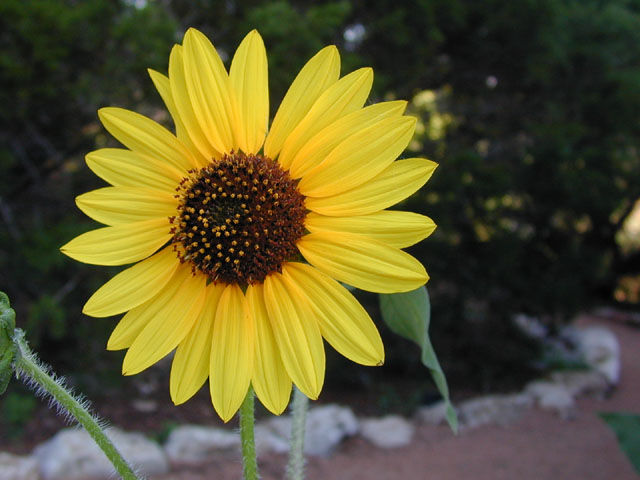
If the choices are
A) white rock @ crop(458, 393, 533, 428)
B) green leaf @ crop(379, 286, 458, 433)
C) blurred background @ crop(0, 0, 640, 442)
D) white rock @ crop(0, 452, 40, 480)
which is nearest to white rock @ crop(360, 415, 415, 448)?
blurred background @ crop(0, 0, 640, 442)

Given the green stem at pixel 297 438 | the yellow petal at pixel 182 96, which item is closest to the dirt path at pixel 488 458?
the green stem at pixel 297 438

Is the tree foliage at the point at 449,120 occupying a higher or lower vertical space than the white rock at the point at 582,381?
higher

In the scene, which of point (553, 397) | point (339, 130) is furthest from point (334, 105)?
point (553, 397)

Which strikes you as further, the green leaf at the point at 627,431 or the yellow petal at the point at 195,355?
the green leaf at the point at 627,431

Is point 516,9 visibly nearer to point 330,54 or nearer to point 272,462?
point 272,462

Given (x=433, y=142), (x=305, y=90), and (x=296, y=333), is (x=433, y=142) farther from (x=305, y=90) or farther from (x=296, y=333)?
(x=296, y=333)

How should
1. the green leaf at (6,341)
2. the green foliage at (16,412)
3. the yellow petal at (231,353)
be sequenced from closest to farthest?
the green leaf at (6,341)
the yellow petal at (231,353)
the green foliage at (16,412)

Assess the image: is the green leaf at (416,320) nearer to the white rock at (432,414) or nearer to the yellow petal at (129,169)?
the yellow petal at (129,169)

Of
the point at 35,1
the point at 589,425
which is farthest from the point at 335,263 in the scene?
the point at 589,425
